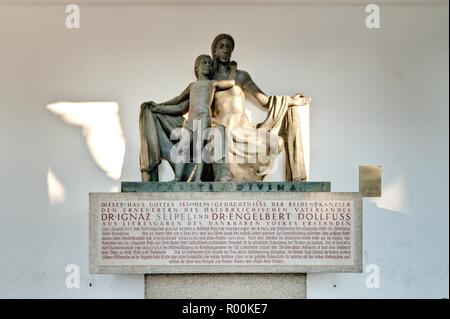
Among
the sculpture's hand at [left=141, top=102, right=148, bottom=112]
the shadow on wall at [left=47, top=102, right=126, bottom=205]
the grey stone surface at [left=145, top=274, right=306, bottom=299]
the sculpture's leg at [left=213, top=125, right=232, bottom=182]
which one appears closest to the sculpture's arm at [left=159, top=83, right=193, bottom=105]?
the sculpture's hand at [left=141, top=102, right=148, bottom=112]

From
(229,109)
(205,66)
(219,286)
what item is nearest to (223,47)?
(205,66)

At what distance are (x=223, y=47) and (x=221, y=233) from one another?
1364 millimetres

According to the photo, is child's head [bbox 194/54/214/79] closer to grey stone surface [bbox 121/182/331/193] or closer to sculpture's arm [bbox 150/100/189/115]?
sculpture's arm [bbox 150/100/189/115]

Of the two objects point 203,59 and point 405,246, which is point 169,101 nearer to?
point 203,59

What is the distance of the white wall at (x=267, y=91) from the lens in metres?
6.32

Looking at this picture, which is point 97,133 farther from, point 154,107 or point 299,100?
point 299,100

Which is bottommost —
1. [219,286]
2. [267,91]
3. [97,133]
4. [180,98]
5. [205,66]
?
[219,286]

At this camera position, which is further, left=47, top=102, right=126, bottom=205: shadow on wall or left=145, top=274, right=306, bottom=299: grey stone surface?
left=47, top=102, right=126, bottom=205: shadow on wall

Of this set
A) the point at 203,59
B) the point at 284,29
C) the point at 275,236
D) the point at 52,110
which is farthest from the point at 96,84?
the point at 275,236

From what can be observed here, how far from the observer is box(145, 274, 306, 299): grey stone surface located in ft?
18.3

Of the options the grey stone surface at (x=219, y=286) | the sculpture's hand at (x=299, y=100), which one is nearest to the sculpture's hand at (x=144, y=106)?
the sculpture's hand at (x=299, y=100)

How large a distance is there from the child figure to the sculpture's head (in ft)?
0.32

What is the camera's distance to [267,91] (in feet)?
21.0

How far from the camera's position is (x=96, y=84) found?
252 inches
